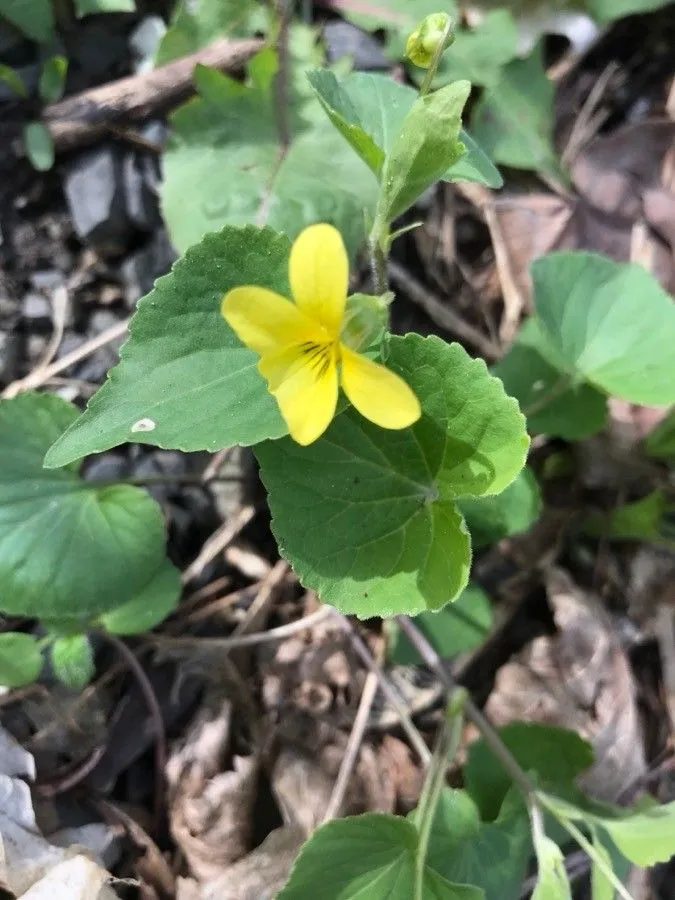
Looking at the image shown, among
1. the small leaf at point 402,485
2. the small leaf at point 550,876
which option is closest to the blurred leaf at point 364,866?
the small leaf at point 550,876

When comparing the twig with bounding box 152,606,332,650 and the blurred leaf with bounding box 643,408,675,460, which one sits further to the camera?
the blurred leaf with bounding box 643,408,675,460

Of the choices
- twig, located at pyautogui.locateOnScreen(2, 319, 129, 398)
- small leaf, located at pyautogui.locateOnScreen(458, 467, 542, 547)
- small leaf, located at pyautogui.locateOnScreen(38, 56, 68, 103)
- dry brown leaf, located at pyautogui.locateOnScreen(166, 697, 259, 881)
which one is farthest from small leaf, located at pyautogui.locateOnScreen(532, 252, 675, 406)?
small leaf, located at pyautogui.locateOnScreen(38, 56, 68, 103)

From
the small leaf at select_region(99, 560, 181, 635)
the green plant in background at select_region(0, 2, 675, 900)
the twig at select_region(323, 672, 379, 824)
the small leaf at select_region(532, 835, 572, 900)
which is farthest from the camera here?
the twig at select_region(323, 672, 379, 824)

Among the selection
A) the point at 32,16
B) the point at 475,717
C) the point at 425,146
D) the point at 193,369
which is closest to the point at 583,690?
the point at 475,717

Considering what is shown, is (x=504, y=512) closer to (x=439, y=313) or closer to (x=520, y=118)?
(x=439, y=313)

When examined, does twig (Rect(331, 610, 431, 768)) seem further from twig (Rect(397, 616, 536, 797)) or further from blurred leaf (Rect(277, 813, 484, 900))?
blurred leaf (Rect(277, 813, 484, 900))

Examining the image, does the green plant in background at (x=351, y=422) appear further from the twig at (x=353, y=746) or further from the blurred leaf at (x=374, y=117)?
the twig at (x=353, y=746)
